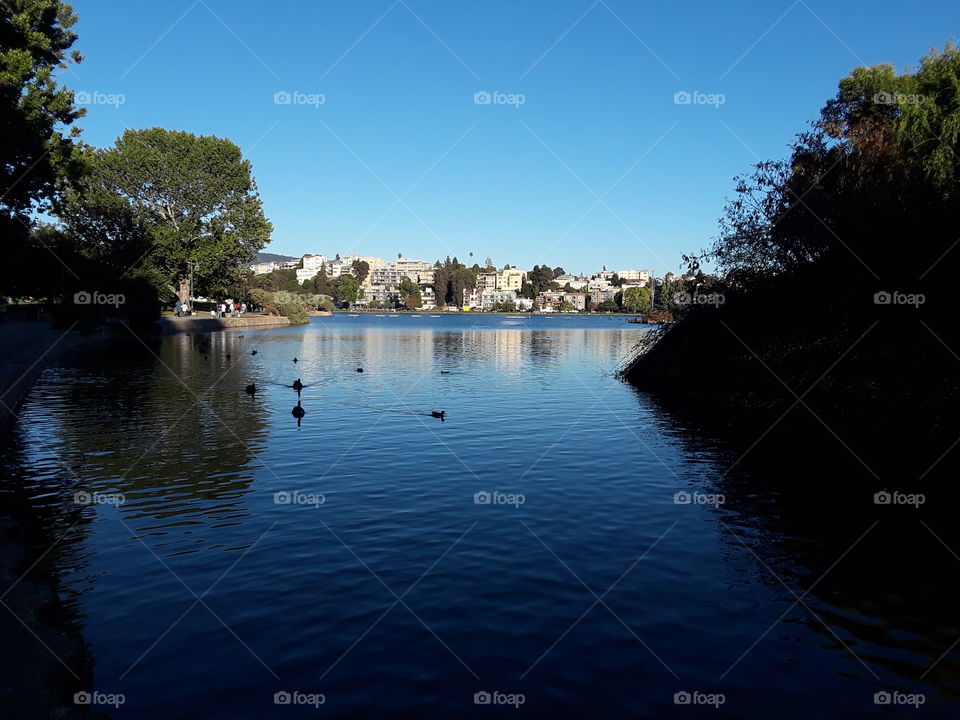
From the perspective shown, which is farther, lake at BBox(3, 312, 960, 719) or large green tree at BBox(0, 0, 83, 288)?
large green tree at BBox(0, 0, 83, 288)

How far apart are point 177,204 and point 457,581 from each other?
3589 inches

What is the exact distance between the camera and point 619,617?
31.6 ft

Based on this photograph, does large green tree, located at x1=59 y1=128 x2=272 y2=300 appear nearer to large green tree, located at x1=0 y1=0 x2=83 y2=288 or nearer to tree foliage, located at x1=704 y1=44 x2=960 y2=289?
large green tree, located at x1=0 y1=0 x2=83 y2=288

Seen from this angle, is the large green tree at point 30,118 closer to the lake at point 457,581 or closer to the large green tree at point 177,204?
the lake at point 457,581

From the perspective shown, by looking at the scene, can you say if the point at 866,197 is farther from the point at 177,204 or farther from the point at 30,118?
the point at 177,204

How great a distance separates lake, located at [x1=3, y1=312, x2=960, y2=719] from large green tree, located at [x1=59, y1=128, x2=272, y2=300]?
6721 centimetres

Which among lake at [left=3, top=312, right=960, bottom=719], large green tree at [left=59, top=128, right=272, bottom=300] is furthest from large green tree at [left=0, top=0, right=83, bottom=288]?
large green tree at [left=59, top=128, right=272, bottom=300]

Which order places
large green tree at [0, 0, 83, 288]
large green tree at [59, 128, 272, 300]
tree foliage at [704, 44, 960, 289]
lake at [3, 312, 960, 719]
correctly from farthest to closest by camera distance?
large green tree at [59, 128, 272, 300] < large green tree at [0, 0, 83, 288] < tree foliage at [704, 44, 960, 289] < lake at [3, 312, 960, 719]

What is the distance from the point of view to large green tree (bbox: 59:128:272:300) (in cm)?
8212

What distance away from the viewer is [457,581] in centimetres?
1077

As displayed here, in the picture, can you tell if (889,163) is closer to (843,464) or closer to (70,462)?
(843,464)

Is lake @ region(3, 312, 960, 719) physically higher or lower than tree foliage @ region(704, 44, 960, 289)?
lower

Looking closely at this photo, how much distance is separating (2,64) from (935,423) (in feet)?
142

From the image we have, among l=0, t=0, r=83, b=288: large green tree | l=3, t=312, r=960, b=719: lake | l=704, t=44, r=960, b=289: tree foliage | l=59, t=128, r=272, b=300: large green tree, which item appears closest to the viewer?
l=3, t=312, r=960, b=719: lake
